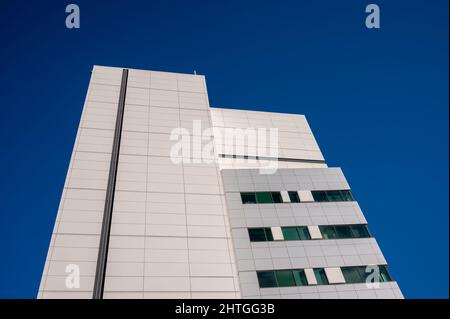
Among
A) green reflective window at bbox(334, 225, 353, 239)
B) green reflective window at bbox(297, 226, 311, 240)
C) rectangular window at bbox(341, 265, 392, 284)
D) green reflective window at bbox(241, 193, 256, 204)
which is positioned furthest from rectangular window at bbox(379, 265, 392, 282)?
green reflective window at bbox(241, 193, 256, 204)

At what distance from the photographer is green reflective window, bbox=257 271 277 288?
27.2 metres

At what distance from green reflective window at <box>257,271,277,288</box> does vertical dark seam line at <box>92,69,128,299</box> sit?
12460mm

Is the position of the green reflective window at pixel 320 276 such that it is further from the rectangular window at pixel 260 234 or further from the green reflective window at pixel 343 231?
the rectangular window at pixel 260 234

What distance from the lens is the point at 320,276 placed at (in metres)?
28.2

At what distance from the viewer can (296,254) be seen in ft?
96.8

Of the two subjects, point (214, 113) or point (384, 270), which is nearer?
point (384, 270)

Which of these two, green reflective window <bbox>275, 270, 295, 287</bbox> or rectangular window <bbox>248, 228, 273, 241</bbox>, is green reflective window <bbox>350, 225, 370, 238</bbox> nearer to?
green reflective window <bbox>275, 270, 295, 287</bbox>

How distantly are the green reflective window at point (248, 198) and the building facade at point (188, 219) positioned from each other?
104 mm

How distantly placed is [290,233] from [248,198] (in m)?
5.63

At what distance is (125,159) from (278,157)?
19.7 metres
